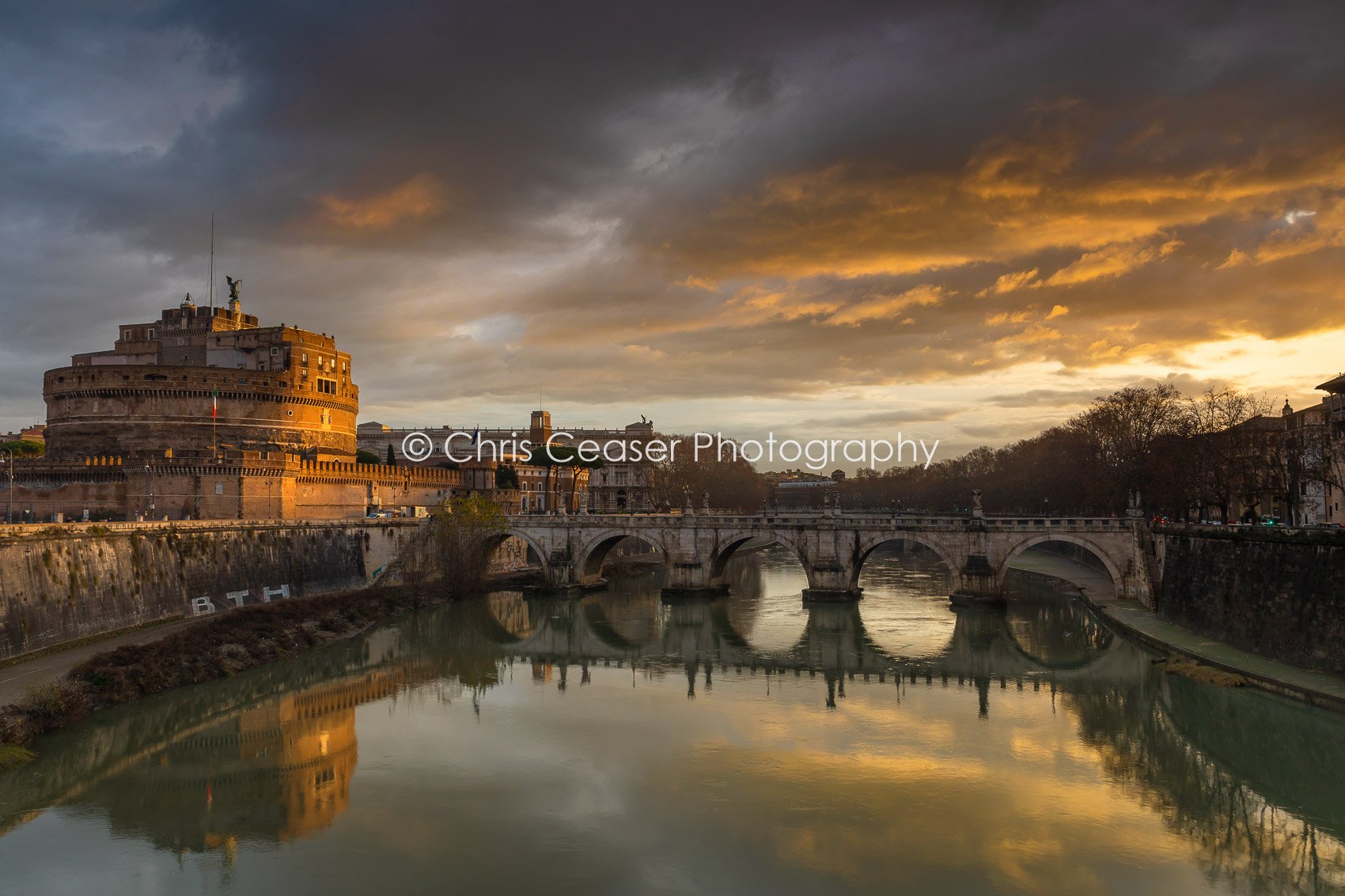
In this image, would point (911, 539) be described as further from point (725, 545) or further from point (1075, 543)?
point (725, 545)

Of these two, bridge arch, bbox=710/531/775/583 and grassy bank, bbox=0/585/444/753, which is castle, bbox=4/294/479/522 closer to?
grassy bank, bbox=0/585/444/753

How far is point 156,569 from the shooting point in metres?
31.9

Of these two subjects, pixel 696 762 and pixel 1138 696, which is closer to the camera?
pixel 696 762

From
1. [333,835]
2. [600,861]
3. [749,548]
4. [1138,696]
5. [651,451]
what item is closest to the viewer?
[600,861]

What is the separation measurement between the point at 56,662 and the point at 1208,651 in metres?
32.1

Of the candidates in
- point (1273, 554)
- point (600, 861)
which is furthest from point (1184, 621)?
point (600, 861)

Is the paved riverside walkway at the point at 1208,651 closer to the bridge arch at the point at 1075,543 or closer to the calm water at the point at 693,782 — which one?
the calm water at the point at 693,782

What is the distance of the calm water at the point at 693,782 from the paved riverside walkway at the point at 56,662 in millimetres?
1896

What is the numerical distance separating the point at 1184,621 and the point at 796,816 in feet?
71.7

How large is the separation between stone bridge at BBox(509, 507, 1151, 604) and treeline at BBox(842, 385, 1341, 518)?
3.61 m

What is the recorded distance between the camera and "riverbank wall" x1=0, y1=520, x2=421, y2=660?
25672mm

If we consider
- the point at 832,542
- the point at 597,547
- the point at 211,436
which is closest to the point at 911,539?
the point at 832,542

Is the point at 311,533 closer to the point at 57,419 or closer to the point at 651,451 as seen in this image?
the point at 57,419

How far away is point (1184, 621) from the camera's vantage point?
106 ft
